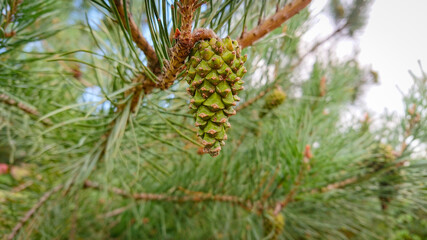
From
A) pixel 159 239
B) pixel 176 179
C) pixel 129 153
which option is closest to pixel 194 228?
pixel 159 239

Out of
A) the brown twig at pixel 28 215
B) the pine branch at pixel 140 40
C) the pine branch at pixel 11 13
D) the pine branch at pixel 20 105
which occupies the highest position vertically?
the pine branch at pixel 11 13

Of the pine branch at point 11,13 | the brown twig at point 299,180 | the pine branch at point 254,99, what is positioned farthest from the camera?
the pine branch at point 254,99

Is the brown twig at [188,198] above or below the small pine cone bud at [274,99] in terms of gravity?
below

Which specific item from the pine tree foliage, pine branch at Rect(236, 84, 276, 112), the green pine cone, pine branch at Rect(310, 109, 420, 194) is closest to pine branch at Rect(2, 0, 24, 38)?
the pine tree foliage

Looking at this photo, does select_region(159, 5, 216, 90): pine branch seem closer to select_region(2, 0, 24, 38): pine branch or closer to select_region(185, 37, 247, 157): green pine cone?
select_region(185, 37, 247, 157): green pine cone

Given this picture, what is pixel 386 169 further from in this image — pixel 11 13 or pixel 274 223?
pixel 11 13

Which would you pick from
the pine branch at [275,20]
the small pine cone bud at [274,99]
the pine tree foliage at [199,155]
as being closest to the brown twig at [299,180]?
the pine tree foliage at [199,155]

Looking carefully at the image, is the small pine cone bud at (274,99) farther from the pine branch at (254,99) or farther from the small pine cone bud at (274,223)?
the small pine cone bud at (274,223)

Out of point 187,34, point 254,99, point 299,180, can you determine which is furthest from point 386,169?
point 187,34
